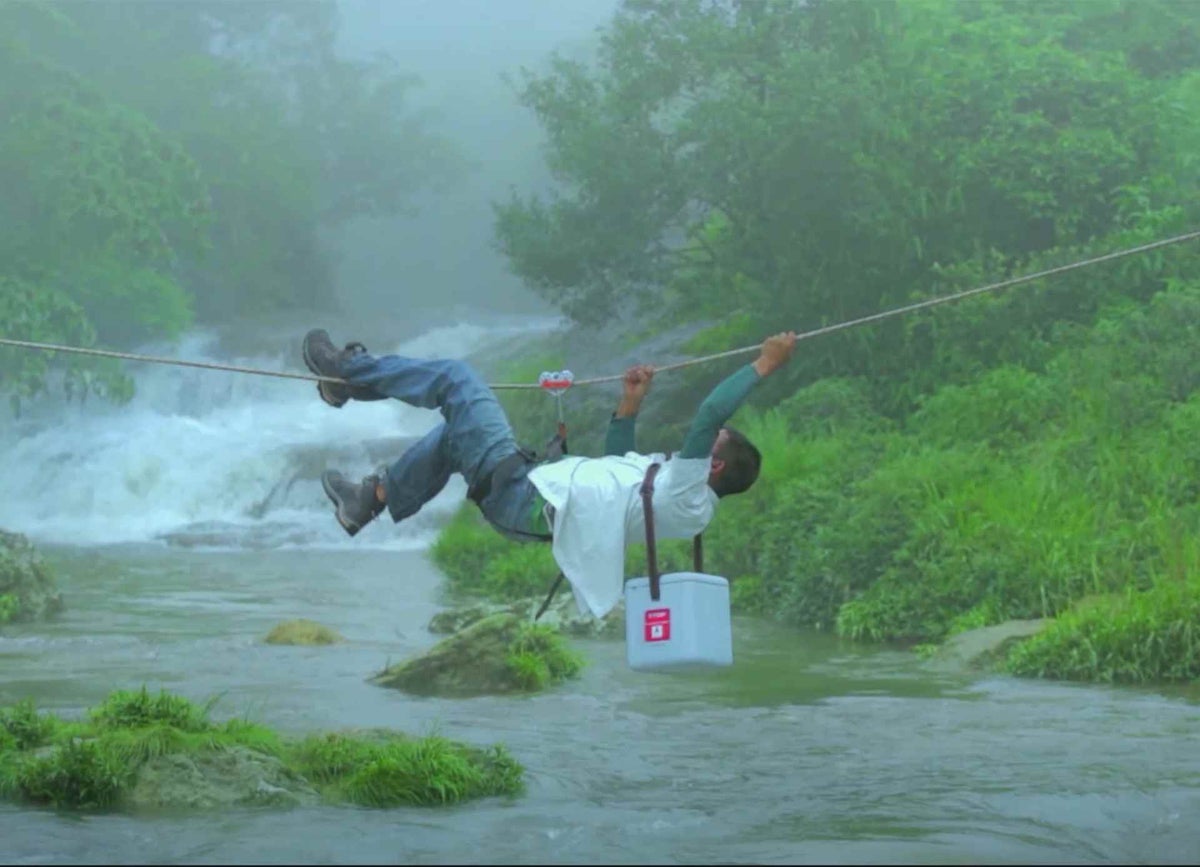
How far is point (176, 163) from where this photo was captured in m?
29.7

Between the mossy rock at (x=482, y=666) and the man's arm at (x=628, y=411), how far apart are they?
3864 millimetres

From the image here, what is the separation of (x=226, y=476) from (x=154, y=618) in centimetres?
1016

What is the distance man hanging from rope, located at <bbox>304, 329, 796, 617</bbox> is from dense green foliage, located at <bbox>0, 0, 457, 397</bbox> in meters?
21.1

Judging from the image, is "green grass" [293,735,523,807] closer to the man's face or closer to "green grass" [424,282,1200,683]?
the man's face

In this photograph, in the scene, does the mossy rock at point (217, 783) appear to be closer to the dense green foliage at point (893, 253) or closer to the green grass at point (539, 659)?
the green grass at point (539, 659)

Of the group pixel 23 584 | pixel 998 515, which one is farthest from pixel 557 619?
pixel 23 584

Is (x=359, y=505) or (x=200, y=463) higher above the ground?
(x=200, y=463)

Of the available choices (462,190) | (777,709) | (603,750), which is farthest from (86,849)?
(462,190)

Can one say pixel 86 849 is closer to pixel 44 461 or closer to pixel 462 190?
pixel 44 461

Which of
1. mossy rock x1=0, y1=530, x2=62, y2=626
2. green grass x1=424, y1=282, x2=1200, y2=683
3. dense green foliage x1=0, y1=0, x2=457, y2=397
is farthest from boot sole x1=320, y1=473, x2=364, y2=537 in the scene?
dense green foliage x1=0, y1=0, x2=457, y2=397

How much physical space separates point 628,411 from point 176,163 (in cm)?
2373

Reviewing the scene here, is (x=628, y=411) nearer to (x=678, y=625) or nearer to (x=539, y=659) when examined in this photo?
(x=678, y=625)

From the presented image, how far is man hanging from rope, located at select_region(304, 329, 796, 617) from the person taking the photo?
6.77 metres

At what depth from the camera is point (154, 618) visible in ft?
50.4
